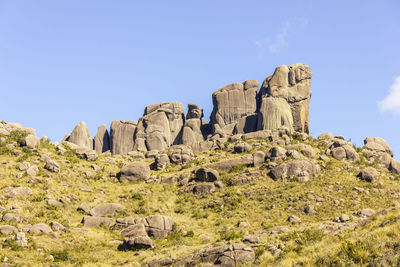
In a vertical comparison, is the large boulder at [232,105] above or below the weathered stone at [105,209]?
above

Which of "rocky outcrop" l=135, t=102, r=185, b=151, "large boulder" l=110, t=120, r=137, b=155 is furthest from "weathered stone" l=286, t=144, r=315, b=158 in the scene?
"large boulder" l=110, t=120, r=137, b=155

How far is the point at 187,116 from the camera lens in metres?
102

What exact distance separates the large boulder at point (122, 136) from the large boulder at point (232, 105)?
21.0 meters

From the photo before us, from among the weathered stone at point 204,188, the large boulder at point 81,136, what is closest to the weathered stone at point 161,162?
the weathered stone at point 204,188

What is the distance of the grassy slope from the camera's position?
1209 inches

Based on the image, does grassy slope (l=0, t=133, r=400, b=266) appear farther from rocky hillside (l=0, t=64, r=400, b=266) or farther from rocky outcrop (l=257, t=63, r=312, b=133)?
rocky outcrop (l=257, t=63, r=312, b=133)

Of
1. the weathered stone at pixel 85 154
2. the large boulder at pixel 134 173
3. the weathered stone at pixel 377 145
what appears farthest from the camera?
the weathered stone at pixel 377 145

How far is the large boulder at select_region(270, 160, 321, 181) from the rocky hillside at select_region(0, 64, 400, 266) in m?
0.17

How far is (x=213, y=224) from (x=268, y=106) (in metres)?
43.3

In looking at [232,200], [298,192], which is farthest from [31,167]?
[298,192]

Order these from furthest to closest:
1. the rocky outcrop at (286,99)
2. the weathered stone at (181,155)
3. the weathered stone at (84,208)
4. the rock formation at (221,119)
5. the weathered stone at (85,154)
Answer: the rock formation at (221,119) < the rocky outcrop at (286,99) < the weathered stone at (181,155) < the weathered stone at (85,154) < the weathered stone at (84,208)

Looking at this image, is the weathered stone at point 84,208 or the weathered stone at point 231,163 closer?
the weathered stone at point 84,208

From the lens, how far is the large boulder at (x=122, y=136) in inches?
3760

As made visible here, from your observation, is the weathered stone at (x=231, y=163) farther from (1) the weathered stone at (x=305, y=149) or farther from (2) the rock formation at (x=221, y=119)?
(2) the rock formation at (x=221, y=119)
